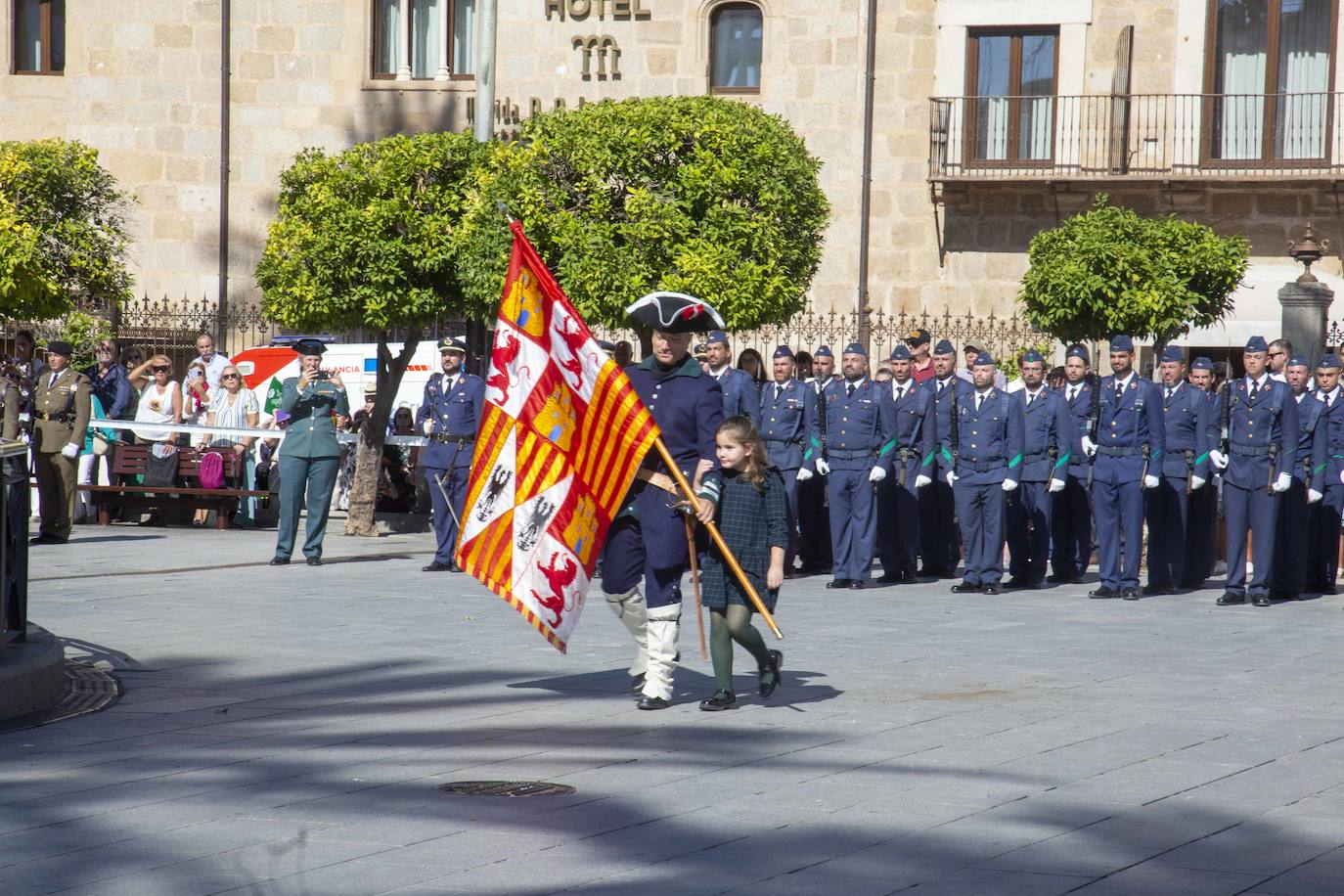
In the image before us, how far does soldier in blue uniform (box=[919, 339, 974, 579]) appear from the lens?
15.0m

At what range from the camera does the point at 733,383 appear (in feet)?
48.8

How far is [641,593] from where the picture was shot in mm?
9367

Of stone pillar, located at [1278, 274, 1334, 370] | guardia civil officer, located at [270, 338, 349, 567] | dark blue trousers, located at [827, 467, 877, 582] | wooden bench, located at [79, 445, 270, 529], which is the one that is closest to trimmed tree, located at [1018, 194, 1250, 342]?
stone pillar, located at [1278, 274, 1334, 370]

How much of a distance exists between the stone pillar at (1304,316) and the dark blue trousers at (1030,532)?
520cm

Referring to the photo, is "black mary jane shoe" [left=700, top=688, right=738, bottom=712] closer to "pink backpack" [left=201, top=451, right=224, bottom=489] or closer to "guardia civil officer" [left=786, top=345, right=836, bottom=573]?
"guardia civil officer" [left=786, top=345, right=836, bottom=573]

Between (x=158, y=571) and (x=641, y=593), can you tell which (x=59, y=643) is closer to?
(x=641, y=593)

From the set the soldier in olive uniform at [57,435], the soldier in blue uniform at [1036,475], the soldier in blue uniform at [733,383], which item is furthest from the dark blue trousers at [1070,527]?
the soldier in olive uniform at [57,435]

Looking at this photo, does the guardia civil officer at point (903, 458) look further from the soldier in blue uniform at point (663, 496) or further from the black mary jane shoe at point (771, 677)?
the black mary jane shoe at point (771, 677)

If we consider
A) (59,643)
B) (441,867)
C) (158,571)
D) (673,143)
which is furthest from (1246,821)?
(673,143)

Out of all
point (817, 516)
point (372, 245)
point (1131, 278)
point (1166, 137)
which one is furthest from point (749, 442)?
point (1166, 137)

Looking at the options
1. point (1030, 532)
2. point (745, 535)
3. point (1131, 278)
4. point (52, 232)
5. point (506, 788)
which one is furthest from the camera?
point (1131, 278)

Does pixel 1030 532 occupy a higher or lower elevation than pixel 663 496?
lower

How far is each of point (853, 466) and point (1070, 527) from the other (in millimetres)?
1803

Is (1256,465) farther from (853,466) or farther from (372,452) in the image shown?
(372,452)
